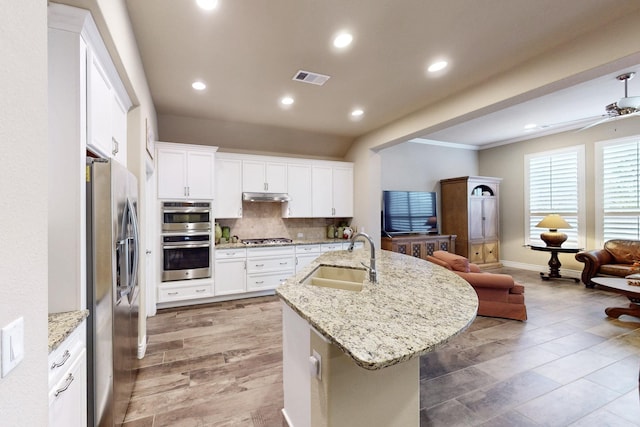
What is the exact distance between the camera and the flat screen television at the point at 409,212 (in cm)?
596

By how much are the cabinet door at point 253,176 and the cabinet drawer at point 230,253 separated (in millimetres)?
1043

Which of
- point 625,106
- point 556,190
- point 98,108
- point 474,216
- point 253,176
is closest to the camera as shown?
point 98,108

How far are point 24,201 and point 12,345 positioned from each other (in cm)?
34

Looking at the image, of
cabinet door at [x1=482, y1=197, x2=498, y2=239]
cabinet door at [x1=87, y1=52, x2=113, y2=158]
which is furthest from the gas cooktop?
cabinet door at [x1=482, y1=197, x2=498, y2=239]

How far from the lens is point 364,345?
97 cm

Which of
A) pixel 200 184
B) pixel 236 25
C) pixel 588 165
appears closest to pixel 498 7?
pixel 236 25

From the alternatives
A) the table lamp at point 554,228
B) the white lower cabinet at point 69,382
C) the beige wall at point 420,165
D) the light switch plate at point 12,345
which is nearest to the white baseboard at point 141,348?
the white lower cabinet at point 69,382

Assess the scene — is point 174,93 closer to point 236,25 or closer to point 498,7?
point 236,25

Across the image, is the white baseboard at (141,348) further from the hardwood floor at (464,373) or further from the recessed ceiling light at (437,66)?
the recessed ceiling light at (437,66)

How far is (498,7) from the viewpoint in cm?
215

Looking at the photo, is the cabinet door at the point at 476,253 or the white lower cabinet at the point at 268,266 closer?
the white lower cabinet at the point at 268,266

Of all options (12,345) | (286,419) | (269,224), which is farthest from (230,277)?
(12,345)

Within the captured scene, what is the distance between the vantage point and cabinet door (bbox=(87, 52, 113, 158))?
159 centimetres

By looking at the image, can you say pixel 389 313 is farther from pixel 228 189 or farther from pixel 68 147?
pixel 228 189
